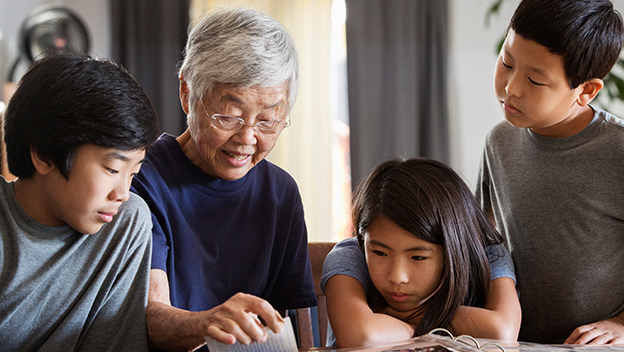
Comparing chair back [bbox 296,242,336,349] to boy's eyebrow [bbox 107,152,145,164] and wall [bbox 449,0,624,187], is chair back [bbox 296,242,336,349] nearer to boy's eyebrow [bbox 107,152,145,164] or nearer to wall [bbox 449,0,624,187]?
boy's eyebrow [bbox 107,152,145,164]

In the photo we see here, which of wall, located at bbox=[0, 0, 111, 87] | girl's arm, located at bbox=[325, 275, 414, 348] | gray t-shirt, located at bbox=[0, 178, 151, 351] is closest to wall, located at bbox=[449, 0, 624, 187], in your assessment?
wall, located at bbox=[0, 0, 111, 87]

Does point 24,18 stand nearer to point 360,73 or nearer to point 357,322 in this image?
point 360,73

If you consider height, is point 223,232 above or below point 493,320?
above

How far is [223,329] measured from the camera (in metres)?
0.76

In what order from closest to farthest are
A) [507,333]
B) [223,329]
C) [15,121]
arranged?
1. [223,329]
2. [15,121]
3. [507,333]

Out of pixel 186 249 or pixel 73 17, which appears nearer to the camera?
pixel 186 249

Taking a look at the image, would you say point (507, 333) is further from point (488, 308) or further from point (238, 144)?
point (238, 144)

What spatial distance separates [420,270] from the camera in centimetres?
→ 106

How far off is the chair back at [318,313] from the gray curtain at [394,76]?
2290 mm

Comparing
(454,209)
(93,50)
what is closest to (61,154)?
(454,209)

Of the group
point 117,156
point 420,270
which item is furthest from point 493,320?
point 117,156

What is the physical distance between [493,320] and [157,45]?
3.31 metres

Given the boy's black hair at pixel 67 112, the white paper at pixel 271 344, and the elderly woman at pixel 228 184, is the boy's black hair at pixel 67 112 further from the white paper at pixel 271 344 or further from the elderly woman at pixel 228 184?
the white paper at pixel 271 344

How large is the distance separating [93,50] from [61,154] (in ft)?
10.6
